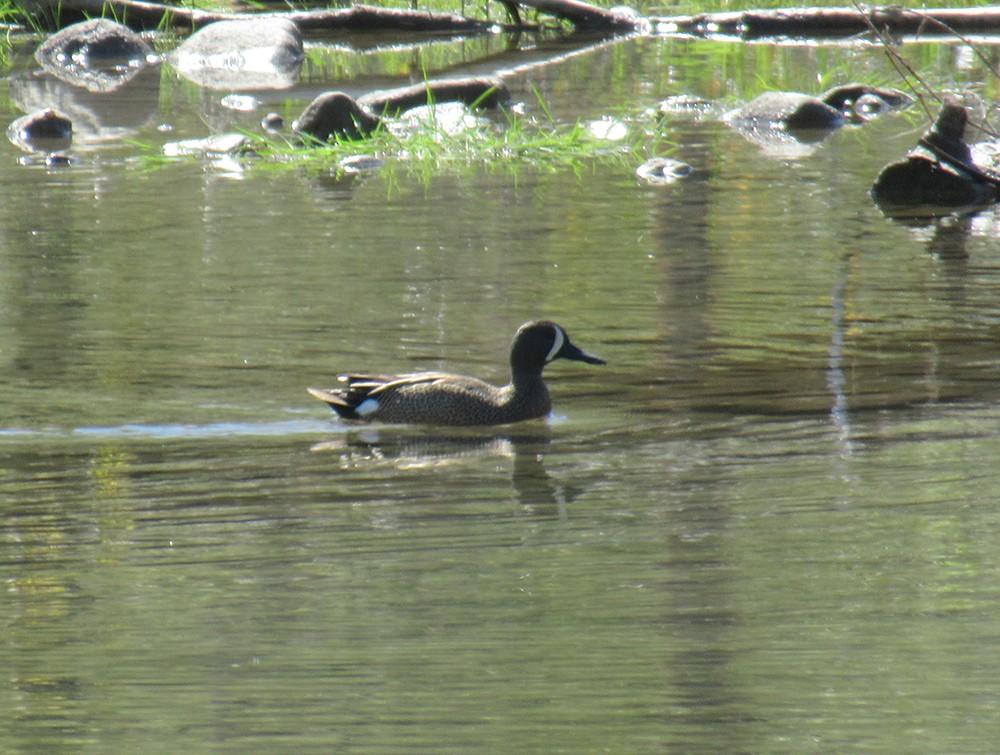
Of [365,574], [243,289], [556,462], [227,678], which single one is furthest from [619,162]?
[227,678]

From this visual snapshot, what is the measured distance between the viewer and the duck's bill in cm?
722

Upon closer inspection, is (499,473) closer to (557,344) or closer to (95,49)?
(557,344)

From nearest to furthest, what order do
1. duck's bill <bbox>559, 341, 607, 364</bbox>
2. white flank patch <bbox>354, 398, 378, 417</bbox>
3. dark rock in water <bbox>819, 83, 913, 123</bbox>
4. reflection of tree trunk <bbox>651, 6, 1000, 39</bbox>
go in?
1. white flank patch <bbox>354, 398, 378, 417</bbox>
2. duck's bill <bbox>559, 341, 607, 364</bbox>
3. dark rock in water <bbox>819, 83, 913, 123</bbox>
4. reflection of tree trunk <bbox>651, 6, 1000, 39</bbox>

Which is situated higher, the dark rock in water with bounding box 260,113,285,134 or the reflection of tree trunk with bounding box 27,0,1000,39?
the dark rock in water with bounding box 260,113,285,134

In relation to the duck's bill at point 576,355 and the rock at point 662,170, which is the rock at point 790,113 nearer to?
the rock at point 662,170

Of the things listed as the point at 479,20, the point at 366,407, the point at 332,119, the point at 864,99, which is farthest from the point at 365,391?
the point at 479,20

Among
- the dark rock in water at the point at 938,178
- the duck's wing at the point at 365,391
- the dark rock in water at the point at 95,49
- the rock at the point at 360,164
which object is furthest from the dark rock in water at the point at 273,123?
the duck's wing at the point at 365,391

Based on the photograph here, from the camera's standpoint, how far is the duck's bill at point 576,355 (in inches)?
284

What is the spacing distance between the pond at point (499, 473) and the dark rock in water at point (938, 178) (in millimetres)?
418

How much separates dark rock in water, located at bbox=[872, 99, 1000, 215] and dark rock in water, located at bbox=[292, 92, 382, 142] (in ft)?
14.2

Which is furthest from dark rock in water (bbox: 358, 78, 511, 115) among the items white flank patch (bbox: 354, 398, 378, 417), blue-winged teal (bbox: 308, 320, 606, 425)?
white flank patch (bbox: 354, 398, 378, 417)

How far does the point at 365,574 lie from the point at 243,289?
4.34 metres

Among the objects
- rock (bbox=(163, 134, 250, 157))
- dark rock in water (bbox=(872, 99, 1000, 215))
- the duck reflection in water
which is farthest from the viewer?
rock (bbox=(163, 134, 250, 157))

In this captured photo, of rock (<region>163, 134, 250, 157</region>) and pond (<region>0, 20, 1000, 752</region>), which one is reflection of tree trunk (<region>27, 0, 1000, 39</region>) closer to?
rock (<region>163, 134, 250, 157</region>)
